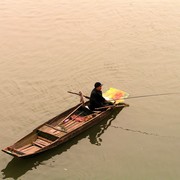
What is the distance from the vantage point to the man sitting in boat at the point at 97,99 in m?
12.8

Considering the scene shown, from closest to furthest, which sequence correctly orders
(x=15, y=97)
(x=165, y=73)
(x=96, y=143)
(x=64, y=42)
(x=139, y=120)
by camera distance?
(x=96, y=143) < (x=139, y=120) < (x=15, y=97) < (x=165, y=73) < (x=64, y=42)

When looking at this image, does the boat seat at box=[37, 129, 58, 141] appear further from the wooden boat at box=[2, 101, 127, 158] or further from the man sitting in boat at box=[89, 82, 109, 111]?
the man sitting in boat at box=[89, 82, 109, 111]

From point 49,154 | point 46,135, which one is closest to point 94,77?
point 46,135

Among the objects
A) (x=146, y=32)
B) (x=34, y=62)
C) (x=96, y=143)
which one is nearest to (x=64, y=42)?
(x=34, y=62)

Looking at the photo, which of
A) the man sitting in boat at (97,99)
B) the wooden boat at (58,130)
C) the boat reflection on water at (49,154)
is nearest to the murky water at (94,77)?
the boat reflection on water at (49,154)

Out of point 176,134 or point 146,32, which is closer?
point 176,134

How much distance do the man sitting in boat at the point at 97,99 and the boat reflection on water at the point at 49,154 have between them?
2.02ft

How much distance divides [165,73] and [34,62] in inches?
228

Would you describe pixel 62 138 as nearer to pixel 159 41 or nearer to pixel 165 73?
pixel 165 73

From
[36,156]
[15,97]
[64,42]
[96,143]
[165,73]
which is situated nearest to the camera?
[36,156]

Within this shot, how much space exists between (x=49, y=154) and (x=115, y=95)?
390 centimetres

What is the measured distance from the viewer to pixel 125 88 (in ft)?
49.3

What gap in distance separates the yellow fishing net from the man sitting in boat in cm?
69

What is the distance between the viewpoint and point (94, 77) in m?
15.7
